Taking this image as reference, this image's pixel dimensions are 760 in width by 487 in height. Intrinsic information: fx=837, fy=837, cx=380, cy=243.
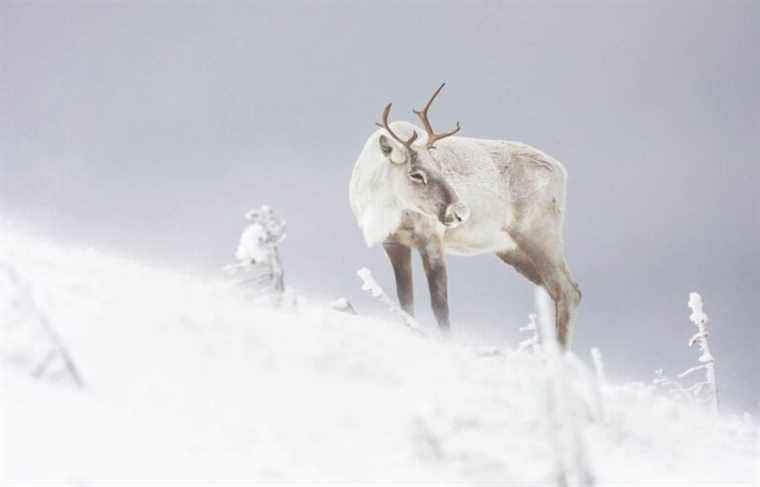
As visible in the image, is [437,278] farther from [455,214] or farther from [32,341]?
[32,341]

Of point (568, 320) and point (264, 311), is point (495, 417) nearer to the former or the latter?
point (264, 311)

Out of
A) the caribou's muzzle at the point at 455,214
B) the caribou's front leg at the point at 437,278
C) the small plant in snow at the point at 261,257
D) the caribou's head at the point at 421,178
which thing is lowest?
the small plant in snow at the point at 261,257

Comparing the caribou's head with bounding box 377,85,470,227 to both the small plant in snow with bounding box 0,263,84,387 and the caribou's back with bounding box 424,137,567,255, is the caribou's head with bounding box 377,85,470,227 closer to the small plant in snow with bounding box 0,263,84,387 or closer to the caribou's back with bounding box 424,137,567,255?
the caribou's back with bounding box 424,137,567,255

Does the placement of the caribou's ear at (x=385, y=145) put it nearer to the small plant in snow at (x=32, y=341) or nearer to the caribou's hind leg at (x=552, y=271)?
the caribou's hind leg at (x=552, y=271)

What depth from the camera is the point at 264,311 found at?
3652 mm

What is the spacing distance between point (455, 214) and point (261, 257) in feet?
9.29

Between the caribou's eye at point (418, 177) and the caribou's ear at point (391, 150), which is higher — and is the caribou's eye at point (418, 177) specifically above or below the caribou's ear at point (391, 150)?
below

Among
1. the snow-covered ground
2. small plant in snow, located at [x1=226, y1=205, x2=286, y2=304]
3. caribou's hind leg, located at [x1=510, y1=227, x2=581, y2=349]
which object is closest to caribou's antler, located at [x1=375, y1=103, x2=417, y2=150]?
caribou's hind leg, located at [x1=510, y1=227, x2=581, y2=349]

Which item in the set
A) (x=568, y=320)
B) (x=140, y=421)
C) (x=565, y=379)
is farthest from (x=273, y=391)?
(x=568, y=320)

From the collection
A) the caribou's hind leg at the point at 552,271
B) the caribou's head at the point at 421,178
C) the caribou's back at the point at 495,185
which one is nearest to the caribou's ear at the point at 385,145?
the caribou's head at the point at 421,178

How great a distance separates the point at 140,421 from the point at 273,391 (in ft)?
1.43

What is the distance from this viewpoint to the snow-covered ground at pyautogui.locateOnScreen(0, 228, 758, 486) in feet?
7.22

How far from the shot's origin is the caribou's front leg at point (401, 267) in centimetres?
705

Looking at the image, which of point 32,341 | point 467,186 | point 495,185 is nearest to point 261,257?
point 32,341
